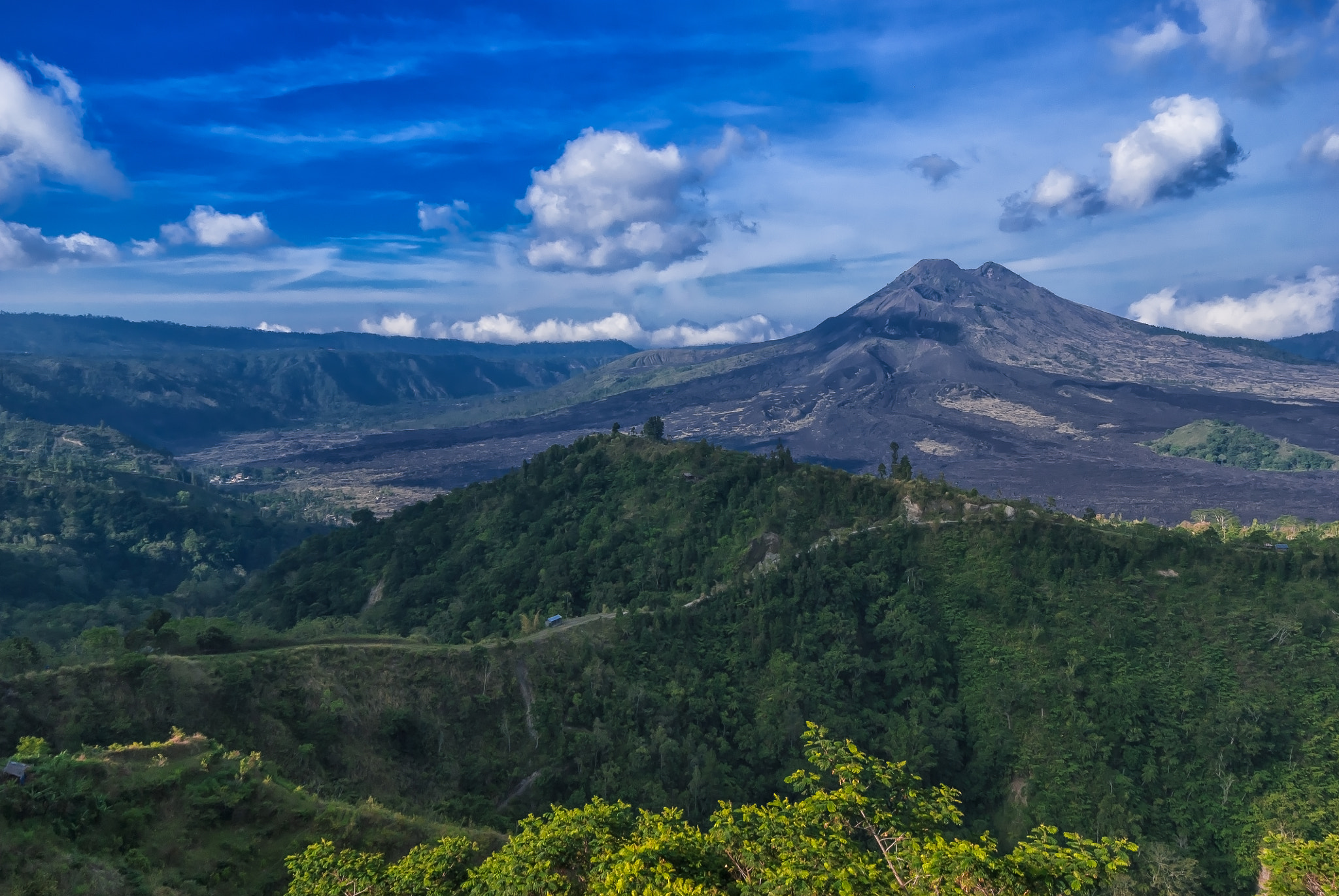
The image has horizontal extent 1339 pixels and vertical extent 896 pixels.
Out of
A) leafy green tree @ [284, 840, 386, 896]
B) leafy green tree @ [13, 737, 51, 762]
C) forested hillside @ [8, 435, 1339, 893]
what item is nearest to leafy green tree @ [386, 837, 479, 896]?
leafy green tree @ [284, 840, 386, 896]

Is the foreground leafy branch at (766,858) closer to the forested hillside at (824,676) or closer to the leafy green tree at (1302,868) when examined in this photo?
the leafy green tree at (1302,868)

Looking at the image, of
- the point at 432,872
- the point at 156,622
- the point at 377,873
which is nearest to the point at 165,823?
the point at 377,873

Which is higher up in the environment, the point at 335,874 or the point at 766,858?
the point at 766,858

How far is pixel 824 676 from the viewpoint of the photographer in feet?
132

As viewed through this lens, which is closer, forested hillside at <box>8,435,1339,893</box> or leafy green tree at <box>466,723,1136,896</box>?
leafy green tree at <box>466,723,1136,896</box>

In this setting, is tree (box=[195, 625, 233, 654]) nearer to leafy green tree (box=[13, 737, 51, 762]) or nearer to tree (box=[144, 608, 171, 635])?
tree (box=[144, 608, 171, 635])

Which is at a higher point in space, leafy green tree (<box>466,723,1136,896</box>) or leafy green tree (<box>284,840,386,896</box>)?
leafy green tree (<box>466,723,1136,896</box>)

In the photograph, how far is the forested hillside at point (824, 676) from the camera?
2977 centimetres

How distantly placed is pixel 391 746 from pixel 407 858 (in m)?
17.4

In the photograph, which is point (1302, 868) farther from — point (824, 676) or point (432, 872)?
point (824, 676)

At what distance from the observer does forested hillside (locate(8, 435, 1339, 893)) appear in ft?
97.7

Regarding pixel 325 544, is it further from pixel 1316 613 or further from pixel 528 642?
pixel 1316 613

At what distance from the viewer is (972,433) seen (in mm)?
168375

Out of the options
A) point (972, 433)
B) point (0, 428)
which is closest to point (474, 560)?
point (972, 433)
